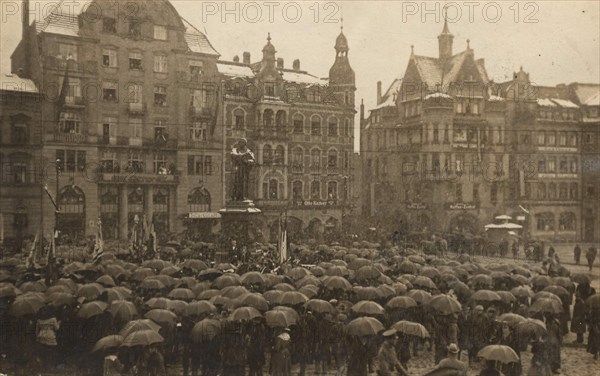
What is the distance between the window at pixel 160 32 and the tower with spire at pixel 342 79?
1552cm

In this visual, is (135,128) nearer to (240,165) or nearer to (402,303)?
(240,165)

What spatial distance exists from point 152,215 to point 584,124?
36.2 metres

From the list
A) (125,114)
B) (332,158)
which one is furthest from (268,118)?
(125,114)

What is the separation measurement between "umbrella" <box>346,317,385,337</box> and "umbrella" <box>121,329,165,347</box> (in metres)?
3.93

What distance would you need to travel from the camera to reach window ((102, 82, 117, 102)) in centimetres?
3947

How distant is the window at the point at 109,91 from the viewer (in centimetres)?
3947

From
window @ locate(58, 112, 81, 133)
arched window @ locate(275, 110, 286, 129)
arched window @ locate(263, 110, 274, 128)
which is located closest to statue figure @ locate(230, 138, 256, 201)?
window @ locate(58, 112, 81, 133)

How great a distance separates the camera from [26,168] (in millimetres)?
A: 35000

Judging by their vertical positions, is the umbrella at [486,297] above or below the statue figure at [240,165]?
below

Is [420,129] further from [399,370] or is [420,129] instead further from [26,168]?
[399,370]

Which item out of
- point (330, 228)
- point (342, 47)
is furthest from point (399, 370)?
point (342, 47)

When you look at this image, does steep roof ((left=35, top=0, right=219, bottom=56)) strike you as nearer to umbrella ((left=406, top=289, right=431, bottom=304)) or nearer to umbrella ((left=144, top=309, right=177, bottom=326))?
umbrella ((left=144, top=309, right=177, bottom=326))

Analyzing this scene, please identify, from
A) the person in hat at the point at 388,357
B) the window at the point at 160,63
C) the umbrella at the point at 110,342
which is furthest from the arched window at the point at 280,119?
the person in hat at the point at 388,357

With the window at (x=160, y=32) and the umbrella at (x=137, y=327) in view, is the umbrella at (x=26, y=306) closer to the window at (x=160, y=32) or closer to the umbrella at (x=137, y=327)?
the umbrella at (x=137, y=327)
